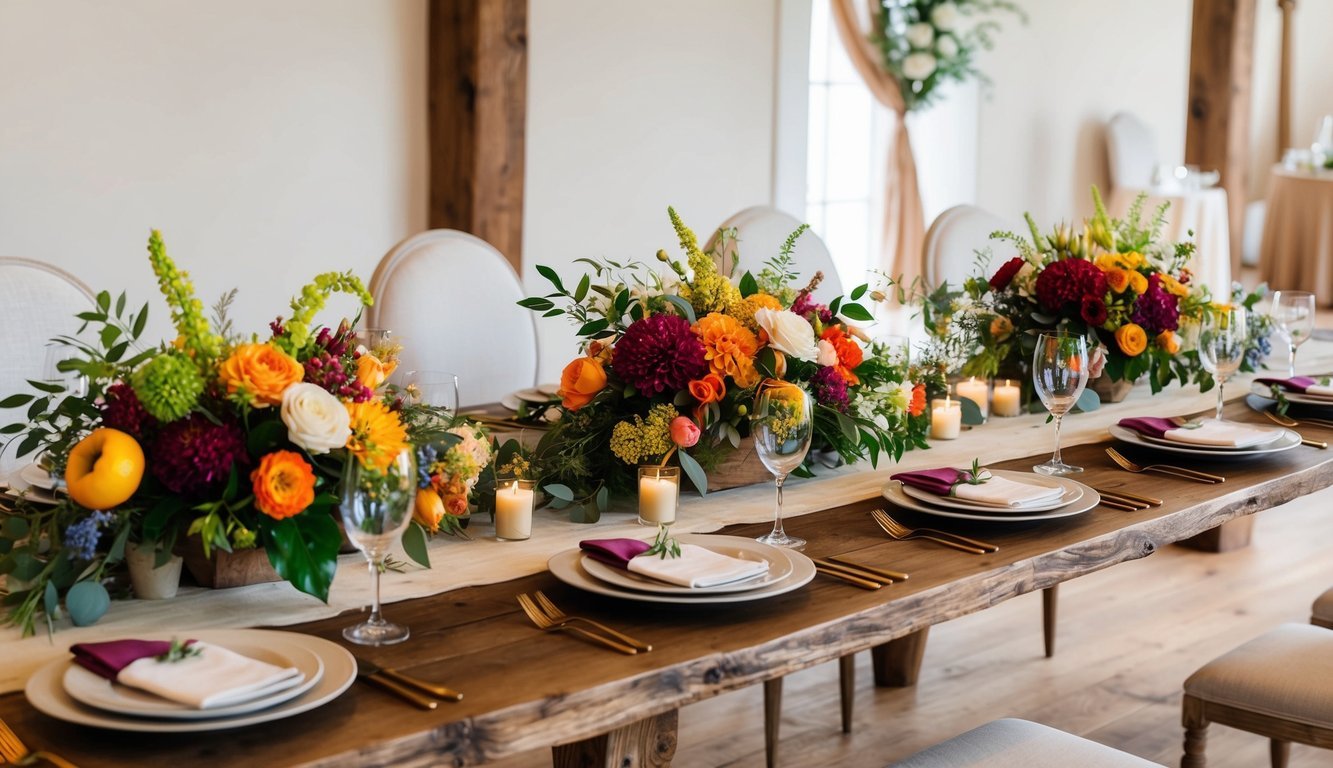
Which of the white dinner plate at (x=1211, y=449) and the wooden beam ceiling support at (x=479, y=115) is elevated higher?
the wooden beam ceiling support at (x=479, y=115)

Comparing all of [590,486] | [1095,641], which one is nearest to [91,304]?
[590,486]

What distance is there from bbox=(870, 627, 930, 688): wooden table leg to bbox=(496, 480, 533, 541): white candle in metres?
1.40

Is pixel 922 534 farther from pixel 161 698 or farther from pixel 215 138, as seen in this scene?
pixel 215 138

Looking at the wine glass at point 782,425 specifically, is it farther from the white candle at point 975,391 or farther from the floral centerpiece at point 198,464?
the white candle at point 975,391

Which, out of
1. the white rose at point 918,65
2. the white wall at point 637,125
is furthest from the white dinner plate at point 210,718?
the white rose at point 918,65

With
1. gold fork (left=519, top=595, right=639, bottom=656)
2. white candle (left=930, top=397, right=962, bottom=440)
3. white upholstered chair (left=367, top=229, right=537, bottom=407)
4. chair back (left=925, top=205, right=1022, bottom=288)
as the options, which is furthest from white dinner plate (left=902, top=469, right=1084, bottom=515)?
chair back (left=925, top=205, right=1022, bottom=288)

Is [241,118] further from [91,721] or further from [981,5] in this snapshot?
[981,5]

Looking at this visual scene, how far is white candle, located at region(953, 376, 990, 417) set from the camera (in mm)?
2268

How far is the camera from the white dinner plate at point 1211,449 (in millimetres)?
1970

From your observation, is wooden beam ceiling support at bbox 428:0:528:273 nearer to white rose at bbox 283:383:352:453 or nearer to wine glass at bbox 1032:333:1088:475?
wine glass at bbox 1032:333:1088:475

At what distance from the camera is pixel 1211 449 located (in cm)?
198

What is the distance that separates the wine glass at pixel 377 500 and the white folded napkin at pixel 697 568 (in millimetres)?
256

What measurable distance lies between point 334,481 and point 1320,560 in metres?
3.23

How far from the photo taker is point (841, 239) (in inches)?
241
